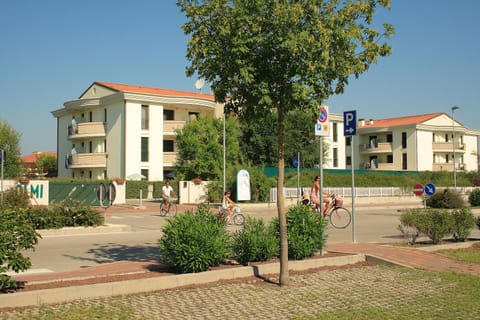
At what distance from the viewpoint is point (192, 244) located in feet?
26.4

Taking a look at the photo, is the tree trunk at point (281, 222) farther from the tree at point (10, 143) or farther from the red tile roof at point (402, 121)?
the red tile roof at point (402, 121)

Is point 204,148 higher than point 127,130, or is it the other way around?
point 127,130

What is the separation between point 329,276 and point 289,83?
3315 mm

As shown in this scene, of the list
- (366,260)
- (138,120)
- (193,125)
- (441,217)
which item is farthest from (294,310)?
(138,120)

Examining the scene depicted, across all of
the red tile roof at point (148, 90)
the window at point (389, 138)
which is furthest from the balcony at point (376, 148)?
the red tile roof at point (148, 90)

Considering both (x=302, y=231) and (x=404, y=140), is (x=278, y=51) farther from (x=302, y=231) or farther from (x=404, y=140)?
(x=404, y=140)

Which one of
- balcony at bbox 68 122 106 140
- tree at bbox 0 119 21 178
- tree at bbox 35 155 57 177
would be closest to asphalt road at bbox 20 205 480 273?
balcony at bbox 68 122 106 140

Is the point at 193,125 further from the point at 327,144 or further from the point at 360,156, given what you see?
the point at 360,156

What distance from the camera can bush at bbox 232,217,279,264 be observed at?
29.7ft

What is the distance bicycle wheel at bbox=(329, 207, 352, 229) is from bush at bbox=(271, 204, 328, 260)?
9951 millimetres

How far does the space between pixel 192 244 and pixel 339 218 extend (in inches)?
500

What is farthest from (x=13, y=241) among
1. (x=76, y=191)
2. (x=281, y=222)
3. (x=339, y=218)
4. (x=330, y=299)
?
(x=76, y=191)

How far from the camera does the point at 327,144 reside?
57.6 m

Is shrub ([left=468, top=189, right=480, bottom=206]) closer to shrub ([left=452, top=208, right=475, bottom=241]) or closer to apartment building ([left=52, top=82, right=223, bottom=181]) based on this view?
apartment building ([left=52, top=82, right=223, bottom=181])
